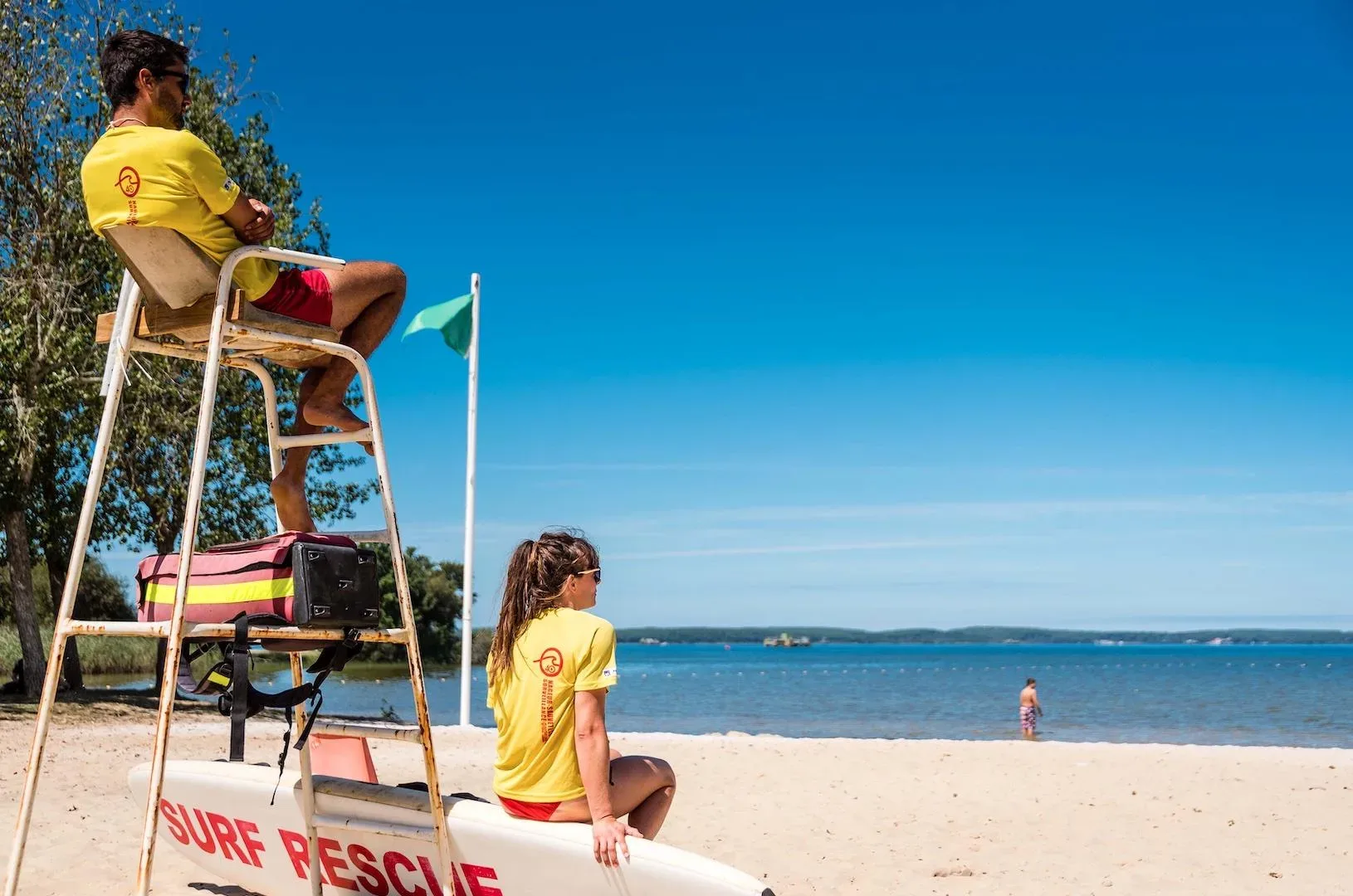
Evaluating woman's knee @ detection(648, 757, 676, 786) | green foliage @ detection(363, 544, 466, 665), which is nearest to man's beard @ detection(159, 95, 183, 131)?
woman's knee @ detection(648, 757, 676, 786)

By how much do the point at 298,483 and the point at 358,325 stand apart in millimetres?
567

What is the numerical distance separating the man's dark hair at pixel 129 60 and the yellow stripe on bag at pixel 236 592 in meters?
1.42

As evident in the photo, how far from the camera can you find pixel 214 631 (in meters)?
3.35

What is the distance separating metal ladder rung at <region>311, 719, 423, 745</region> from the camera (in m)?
3.94

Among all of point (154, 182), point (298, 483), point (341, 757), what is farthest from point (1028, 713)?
point (154, 182)

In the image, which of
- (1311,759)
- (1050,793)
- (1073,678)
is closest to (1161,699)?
(1073,678)

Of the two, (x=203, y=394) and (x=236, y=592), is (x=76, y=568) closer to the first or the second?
(x=236, y=592)

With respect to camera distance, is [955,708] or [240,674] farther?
[955,708]

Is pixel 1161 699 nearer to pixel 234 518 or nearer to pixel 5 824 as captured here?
pixel 234 518

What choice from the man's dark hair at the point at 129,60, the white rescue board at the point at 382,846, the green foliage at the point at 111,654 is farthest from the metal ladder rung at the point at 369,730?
the green foliage at the point at 111,654

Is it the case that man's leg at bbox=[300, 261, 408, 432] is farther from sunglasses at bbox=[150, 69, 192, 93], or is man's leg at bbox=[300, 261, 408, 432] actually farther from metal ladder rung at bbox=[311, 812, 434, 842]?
metal ladder rung at bbox=[311, 812, 434, 842]

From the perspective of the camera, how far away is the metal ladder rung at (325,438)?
3846mm

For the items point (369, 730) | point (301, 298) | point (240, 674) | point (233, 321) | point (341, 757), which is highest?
point (301, 298)

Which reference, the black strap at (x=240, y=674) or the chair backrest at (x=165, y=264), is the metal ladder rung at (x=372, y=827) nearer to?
the black strap at (x=240, y=674)
